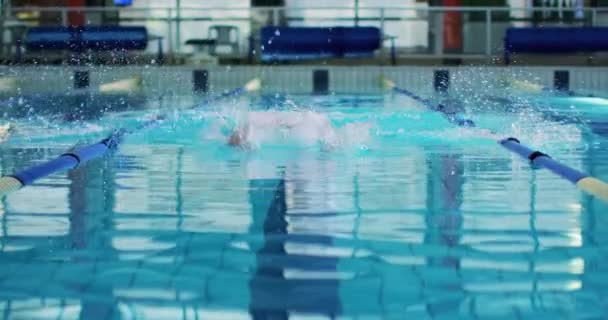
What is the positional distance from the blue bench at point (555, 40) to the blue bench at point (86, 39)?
3818 mm

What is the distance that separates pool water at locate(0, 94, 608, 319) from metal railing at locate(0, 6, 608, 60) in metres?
6.34

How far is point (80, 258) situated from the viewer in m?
2.45

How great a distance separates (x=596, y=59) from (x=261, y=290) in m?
10.5

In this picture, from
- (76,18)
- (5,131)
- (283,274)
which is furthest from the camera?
(76,18)

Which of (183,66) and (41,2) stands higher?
(41,2)

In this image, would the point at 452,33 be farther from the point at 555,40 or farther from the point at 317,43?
the point at 317,43

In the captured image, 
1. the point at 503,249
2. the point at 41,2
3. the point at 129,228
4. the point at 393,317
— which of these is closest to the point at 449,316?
the point at 393,317

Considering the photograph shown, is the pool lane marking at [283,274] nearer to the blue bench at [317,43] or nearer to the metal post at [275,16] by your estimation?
the blue bench at [317,43]

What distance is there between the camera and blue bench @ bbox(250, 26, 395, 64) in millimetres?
11242

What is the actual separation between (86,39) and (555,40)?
5.02m

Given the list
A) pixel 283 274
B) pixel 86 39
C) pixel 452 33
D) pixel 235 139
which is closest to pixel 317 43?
pixel 452 33

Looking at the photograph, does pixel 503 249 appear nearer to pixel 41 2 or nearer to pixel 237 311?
pixel 237 311

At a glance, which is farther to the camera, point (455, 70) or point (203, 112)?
point (455, 70)

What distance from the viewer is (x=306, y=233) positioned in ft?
8.97
